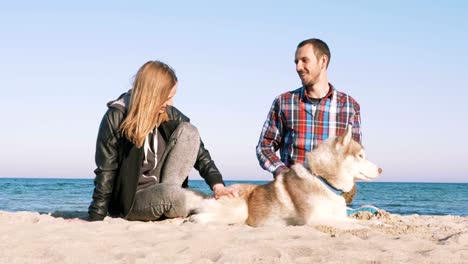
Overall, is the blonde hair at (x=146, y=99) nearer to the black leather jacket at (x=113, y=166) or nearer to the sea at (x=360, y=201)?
the black leather jacket at (x=113, y=166)

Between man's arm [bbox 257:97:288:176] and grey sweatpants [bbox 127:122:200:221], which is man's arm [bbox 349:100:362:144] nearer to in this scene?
man's arm [bbox 257:97:288:176]

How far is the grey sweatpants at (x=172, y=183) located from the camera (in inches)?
238

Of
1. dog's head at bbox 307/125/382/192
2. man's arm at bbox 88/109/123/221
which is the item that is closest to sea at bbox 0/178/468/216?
man's arm at bbox 88/109/123/221

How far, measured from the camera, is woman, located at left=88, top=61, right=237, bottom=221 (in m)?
5.89

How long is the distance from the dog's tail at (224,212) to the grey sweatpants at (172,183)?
314mm

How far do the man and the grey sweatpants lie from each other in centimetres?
111

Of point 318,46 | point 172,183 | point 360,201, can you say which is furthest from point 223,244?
point 360,201

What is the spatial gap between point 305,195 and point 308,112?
5.33 ft

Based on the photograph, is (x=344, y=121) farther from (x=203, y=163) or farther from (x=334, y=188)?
(x=203, y=163)

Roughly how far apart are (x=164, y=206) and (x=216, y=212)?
63 cm

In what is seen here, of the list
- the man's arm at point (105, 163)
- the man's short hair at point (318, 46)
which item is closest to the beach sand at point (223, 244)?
the man's arm at point (105, 163)

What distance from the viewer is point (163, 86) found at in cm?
591

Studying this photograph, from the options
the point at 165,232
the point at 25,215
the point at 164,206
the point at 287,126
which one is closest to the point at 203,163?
the point at 164,206

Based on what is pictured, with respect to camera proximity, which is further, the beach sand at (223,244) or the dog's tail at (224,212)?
the dog's tail at (224,212)
